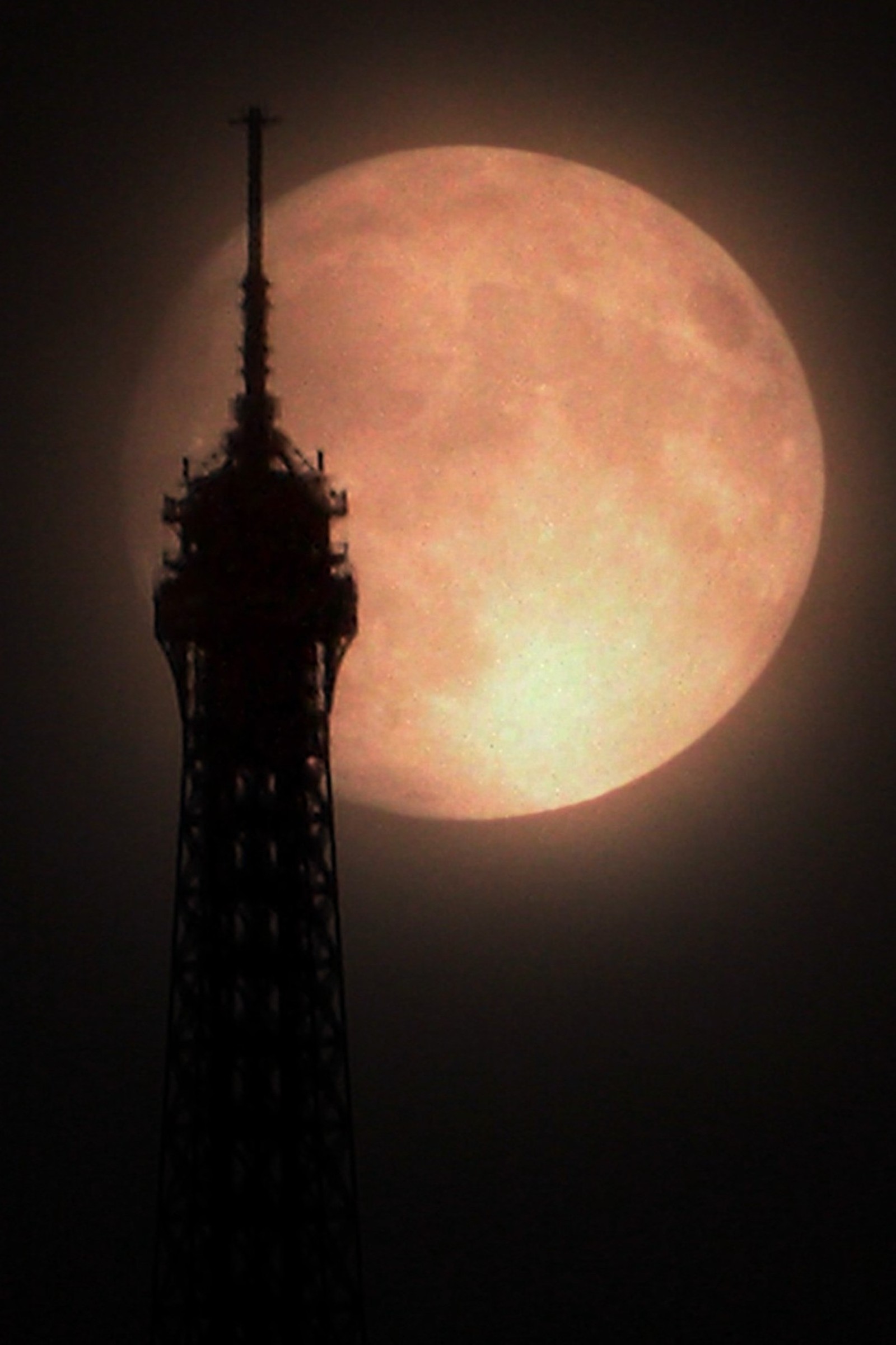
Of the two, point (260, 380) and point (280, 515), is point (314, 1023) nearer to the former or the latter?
point (280, 515)

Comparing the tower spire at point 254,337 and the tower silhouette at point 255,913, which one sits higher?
the tower spire at point 254,337

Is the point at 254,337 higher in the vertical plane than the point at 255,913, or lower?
higher

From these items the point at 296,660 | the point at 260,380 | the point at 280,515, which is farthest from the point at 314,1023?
the point at 260,380

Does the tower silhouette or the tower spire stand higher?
the tower spire
